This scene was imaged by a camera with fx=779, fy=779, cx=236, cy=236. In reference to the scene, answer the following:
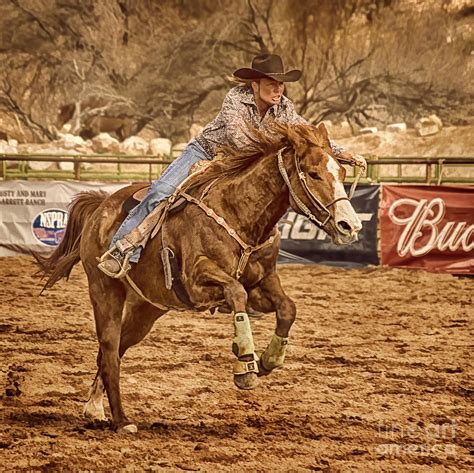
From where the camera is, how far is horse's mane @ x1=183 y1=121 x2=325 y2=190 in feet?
13.5

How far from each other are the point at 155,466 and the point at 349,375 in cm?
254

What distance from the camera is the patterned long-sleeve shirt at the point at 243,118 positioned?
450 cm

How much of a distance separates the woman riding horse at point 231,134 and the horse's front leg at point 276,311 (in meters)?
0.79

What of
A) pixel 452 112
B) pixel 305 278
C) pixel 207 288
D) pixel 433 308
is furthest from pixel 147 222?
pixel 452 112

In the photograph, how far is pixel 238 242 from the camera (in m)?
4.19

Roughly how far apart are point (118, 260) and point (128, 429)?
990 mm

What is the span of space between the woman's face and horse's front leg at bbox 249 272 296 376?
3.41 feet

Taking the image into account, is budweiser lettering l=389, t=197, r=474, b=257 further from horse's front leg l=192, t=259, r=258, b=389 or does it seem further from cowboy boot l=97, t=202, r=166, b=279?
horse's front leg l=192, t=259, r=258, b=389

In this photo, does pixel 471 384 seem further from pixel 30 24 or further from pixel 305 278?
pixel 30 24

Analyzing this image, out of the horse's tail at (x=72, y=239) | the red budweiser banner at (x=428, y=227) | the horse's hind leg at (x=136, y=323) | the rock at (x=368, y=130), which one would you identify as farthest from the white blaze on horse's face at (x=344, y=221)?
the rock at (x=368, y=130)

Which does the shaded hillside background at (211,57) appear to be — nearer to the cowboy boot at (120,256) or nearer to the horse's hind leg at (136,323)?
the horse's hind leg at (136,323)

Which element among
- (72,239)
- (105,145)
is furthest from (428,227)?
(105,145)

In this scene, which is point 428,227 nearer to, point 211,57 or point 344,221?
point 344,221

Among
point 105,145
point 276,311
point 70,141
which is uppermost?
point 70,141
